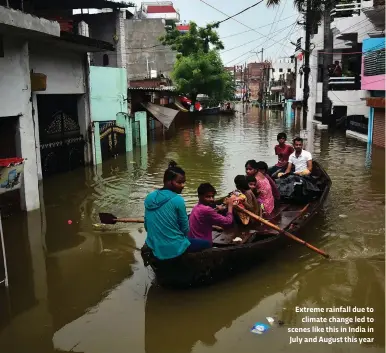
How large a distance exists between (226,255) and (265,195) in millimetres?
2194

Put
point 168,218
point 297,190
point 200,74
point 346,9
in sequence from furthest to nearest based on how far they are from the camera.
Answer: point 200,74 → point 346,9 → point 297,190 → point 168,218

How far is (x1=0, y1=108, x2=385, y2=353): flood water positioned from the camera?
4.99 metres

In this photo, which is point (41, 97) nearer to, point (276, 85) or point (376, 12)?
point (376, 12)

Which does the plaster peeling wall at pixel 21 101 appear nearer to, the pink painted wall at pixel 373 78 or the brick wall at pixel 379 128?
the pink painted wall at pixel 373 78

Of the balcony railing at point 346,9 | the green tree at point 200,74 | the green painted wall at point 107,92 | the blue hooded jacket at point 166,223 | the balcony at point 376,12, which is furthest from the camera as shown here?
the green tree at point 200,74

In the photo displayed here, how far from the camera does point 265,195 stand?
783 centimetres

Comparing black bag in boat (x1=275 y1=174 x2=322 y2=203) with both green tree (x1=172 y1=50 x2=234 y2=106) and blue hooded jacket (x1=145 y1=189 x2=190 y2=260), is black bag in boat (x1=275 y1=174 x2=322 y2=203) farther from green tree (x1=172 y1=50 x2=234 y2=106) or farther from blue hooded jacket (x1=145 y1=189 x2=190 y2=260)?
green tree (x1=172 y1=50 x2=234 y2=106)

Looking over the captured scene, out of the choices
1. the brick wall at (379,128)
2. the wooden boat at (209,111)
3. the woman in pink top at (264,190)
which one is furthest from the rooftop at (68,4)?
the wooden boat at (209,111)

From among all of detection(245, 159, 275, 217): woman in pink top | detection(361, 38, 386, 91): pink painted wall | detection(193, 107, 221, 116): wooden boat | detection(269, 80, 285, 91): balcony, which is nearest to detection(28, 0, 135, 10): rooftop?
detection(361, 38, 386, 91): pink painted wall

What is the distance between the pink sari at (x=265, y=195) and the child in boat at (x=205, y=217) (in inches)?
66.8

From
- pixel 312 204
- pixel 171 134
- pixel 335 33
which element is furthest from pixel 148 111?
pixel 312 204

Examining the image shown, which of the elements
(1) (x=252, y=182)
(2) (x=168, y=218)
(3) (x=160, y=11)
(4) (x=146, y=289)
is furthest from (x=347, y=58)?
(3) (x=160, y=11)

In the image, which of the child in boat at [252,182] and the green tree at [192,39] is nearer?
the child in boat at [252,182]

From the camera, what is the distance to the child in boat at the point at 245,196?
269 inches
